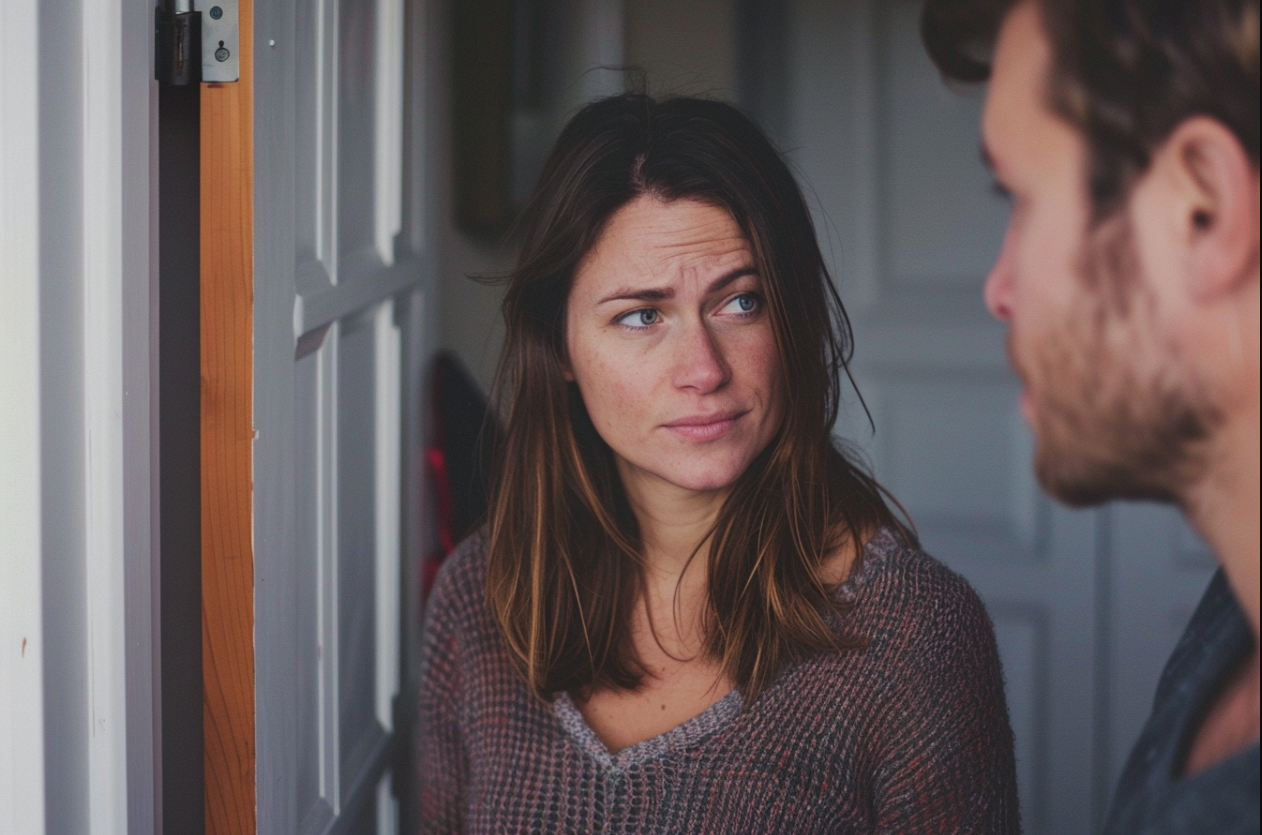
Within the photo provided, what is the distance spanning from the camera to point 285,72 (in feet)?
4.07

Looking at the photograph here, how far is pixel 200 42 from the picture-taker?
1.17 m

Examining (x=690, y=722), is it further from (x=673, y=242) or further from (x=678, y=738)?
(x=673, y=242)

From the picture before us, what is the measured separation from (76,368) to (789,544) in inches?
28.2

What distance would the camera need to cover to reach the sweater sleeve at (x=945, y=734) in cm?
121

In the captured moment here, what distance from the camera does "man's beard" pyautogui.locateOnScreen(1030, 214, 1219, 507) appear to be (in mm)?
670

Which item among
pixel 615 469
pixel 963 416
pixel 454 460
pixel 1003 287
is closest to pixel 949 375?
pixel 963 416

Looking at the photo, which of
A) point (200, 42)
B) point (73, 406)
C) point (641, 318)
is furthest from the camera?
point (641, 318)

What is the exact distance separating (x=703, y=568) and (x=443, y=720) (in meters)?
0.37

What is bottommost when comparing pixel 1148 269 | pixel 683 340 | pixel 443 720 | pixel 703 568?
pixel 443 720

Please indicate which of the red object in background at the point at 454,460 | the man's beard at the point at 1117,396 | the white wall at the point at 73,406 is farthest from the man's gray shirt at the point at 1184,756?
the red object in background at the point at 454,460

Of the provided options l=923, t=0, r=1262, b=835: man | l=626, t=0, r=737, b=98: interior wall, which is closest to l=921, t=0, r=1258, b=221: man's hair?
l=923, t=0, r=1262, b=835: man

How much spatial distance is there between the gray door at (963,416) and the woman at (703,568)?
3.62 feet

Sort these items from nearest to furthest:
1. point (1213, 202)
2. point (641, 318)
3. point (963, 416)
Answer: point (1213, 202) → point (641, 318) → point (963, 416)

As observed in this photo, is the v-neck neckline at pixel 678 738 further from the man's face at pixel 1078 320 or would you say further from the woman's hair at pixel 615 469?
the man's face at pixel 1078 320
